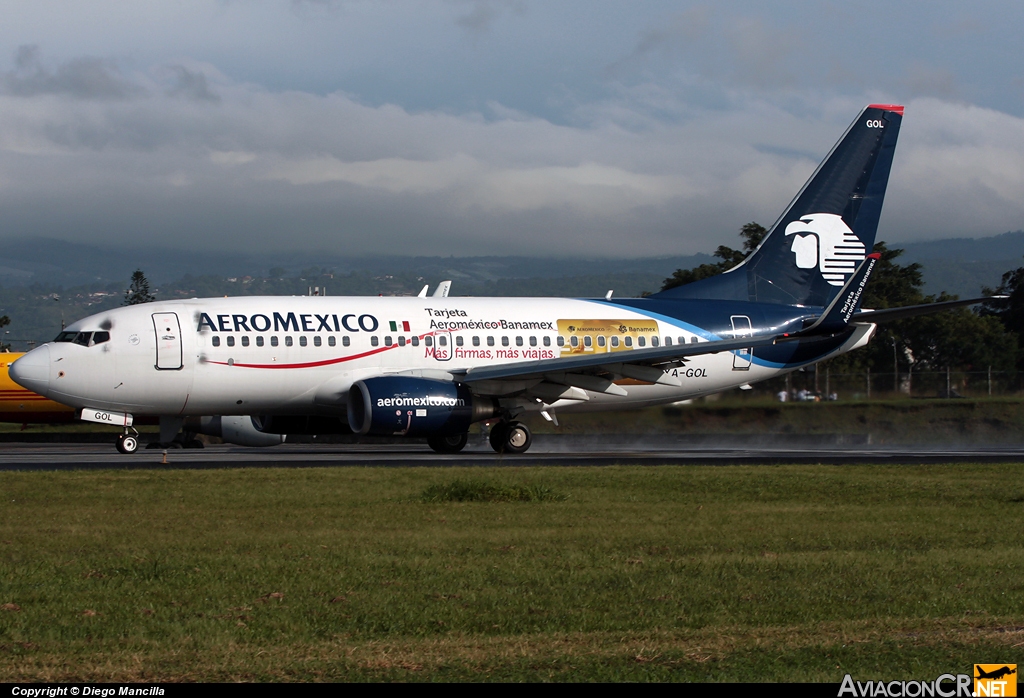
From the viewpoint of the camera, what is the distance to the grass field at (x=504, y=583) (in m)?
6.47

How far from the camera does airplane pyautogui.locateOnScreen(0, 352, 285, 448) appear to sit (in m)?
34.9

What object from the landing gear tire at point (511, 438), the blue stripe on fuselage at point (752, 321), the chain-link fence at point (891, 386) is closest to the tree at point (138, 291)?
the blue stripe on fuselage at point (752, 321)

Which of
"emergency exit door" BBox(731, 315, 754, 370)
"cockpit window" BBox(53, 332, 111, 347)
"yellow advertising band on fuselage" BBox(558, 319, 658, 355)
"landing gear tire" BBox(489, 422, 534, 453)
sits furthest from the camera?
"emergency exit door" BBox(731, 315, 754, 370)

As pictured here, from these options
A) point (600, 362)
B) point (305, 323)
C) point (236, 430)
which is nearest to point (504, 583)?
point (600, 362)

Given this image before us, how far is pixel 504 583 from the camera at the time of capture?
9047 mm

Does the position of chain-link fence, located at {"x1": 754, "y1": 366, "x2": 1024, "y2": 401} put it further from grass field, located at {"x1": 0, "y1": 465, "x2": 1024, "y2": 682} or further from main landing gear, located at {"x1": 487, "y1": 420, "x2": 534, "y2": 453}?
grass field, located at {"x1": 0, "y1": 465, "x2": 1024, "y2": 682}

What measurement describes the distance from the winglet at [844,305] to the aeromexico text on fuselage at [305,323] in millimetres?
8352

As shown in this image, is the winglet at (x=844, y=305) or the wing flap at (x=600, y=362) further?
the winglet at (x=844, y=305)

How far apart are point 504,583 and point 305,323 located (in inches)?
755

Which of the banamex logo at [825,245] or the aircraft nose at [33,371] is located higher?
the banamex logo at [825,245]

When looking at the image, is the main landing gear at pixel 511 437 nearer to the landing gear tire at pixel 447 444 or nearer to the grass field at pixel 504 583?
the landing gear tire at pixel 447 444

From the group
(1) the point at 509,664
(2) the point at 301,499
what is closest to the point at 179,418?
(2) the point at 301,499

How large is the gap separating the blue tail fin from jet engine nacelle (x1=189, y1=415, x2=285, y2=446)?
13.3 metres

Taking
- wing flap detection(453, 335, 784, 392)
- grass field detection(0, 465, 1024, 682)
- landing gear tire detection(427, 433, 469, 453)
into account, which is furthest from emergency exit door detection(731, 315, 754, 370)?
grass field detection(0, 465, 1024, 682)
